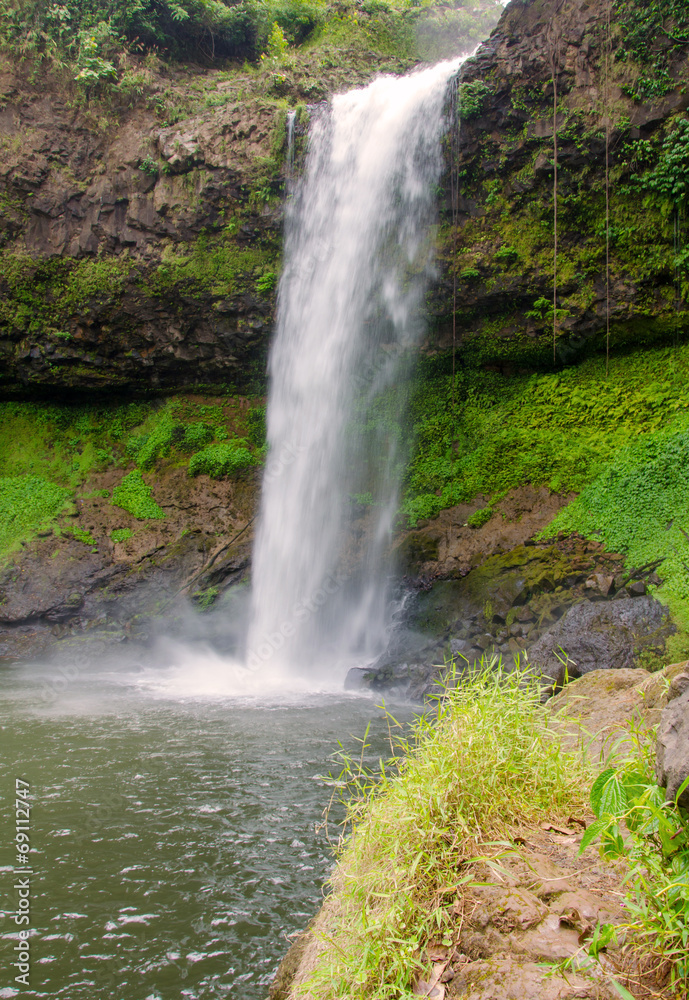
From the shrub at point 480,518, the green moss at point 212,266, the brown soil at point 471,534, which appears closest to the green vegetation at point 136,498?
the green moss at point 212,266

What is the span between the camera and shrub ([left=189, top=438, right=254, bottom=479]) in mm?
13508

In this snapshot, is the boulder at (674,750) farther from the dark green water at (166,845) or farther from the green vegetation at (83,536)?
the green vegetation at (83,536)

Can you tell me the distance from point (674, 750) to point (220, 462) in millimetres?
12361

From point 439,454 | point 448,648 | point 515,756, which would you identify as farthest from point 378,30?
point 515,756

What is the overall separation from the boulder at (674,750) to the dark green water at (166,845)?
2.17m

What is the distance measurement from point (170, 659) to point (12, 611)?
11.1ft

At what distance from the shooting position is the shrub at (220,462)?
13.5 m

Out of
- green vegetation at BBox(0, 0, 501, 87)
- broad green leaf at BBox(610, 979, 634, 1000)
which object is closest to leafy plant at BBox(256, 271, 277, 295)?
green vegetation at BBox(0, 0, 501, 87)

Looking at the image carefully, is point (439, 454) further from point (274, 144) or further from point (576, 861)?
point (576, 861)

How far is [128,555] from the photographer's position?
12656 mm

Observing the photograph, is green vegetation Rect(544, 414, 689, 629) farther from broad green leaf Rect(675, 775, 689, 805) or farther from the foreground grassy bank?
broad green leaf Rect(675, 775, 689, 805)

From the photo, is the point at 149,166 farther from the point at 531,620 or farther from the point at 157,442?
the point at 531,620

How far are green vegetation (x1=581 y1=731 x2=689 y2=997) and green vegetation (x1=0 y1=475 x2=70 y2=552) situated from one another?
13.0 meters
